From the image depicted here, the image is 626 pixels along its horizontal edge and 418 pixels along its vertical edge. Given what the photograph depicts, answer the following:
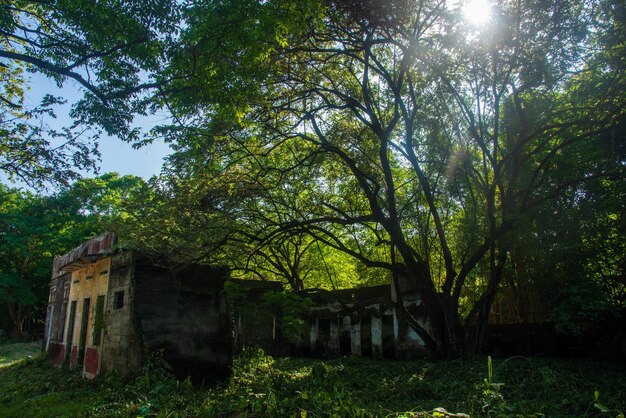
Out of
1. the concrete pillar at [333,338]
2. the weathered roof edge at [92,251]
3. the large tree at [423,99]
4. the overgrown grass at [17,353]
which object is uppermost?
the large tree at [423,99]

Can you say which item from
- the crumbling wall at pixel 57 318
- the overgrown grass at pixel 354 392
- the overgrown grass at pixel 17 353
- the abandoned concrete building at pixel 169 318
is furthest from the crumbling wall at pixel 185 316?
the overgrown grass at pixel 17 353

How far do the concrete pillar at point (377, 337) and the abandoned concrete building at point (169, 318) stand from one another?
0.03 metres

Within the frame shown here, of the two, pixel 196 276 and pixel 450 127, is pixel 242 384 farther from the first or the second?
pixel 450 127

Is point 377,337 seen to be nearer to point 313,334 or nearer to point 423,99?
point 313,334

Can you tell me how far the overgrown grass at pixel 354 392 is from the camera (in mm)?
6527

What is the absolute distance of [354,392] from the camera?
869 centimetres

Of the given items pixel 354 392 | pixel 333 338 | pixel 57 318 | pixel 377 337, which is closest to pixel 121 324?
pixel 354 392

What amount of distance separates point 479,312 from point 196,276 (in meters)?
7.44

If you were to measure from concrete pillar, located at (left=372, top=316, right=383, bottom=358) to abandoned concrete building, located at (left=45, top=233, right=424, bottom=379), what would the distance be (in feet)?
0.11

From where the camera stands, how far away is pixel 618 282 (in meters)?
10.4

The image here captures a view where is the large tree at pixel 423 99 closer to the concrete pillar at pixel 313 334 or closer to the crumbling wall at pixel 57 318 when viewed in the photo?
the concrete pillar at pixel 313 334

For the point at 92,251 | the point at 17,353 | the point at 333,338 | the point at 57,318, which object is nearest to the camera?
the point at 92,251

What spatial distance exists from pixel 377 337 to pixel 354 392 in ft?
23.5

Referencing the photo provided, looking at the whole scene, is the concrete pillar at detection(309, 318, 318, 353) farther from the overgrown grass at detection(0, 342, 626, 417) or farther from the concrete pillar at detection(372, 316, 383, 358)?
the overgrown grass at detection(0, 342, 626, 417)
